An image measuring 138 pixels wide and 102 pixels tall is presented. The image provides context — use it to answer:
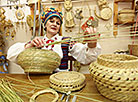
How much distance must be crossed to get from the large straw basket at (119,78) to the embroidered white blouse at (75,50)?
49 cm

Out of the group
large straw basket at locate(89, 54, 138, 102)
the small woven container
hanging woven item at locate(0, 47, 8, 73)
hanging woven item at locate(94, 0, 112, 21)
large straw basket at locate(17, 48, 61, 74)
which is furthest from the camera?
hanging woven item at locate(0, 47, 8, 73)

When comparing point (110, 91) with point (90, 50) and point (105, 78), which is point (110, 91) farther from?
point (90, 50)

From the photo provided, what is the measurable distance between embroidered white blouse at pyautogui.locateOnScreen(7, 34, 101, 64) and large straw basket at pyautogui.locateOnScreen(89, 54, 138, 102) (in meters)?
0.49

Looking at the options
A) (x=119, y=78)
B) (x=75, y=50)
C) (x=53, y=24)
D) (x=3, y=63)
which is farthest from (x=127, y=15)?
(x=3, y=63)

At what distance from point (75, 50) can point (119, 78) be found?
0.76 m

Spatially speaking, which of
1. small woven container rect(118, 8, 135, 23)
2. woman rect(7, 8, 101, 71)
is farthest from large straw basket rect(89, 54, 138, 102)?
small woven container rect(118, 8, 135, 23)

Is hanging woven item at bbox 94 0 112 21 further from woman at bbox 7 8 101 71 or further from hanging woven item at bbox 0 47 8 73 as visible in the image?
hanging woven item at bbox 0 47 8 73

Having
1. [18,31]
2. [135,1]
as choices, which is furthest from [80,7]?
[18,31]

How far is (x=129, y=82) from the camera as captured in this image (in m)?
0.30

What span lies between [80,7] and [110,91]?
1.54 m

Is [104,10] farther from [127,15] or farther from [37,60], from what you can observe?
[37,60]

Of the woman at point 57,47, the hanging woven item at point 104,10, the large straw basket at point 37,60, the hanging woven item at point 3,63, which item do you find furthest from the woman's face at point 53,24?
the hanging woven item at point 3,63

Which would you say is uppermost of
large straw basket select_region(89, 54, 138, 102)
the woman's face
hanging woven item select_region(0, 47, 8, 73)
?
the woman's face

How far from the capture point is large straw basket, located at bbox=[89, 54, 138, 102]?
30 centimetres
